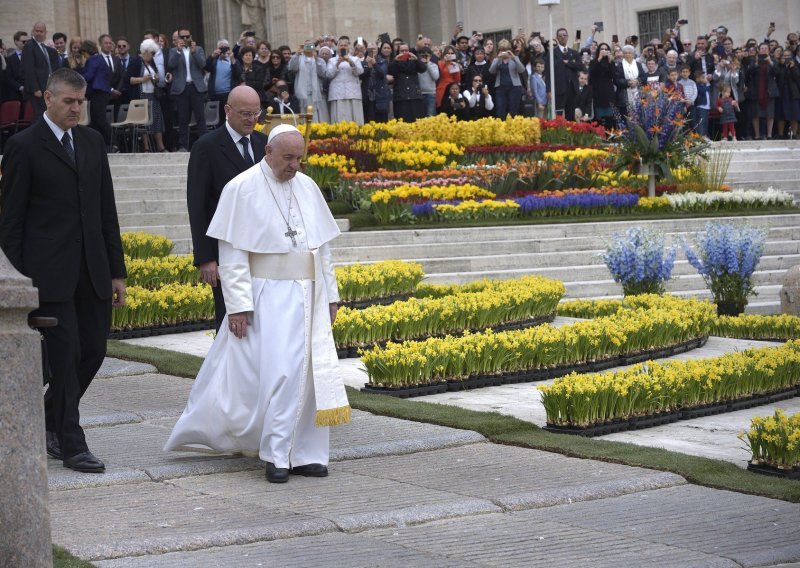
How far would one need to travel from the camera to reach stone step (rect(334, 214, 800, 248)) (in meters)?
17.3

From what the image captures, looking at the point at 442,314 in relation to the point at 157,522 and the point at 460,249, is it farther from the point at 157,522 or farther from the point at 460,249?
the point at 157,522

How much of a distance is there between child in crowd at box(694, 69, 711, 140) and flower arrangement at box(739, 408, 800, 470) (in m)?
19.8

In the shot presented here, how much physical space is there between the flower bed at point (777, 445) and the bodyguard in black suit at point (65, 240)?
10.6 ft

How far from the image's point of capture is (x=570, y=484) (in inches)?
271

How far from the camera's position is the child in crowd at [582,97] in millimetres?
26922

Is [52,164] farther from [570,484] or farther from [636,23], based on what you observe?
[636,23]

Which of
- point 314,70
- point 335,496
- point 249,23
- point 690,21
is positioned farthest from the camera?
point 690,21

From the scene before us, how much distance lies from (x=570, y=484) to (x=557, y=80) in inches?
811

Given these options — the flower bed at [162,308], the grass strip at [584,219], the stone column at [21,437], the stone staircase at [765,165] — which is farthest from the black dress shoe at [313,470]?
the stone staircase at [765,165]

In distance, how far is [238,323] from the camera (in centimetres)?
727

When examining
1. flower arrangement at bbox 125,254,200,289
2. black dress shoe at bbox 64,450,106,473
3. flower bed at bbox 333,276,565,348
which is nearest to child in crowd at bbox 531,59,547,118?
flower arrangement at bbox 125,254,200,289

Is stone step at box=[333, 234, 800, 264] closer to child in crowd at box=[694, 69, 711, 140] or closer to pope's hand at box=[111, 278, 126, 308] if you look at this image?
pope's hand at box=[111, 278, 126, 308]

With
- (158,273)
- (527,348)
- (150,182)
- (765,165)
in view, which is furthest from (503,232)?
(765,165)

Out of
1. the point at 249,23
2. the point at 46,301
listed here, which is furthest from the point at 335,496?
the point at 249,23
